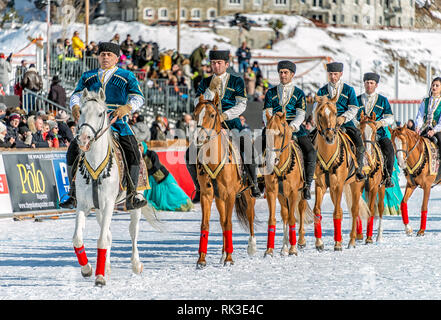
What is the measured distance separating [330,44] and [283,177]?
2771 inches

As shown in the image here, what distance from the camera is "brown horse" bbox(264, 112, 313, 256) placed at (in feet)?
38.1

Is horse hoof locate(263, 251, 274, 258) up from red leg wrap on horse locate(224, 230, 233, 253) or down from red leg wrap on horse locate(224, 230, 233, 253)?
down

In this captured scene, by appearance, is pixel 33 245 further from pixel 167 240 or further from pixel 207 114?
pixel 207 114

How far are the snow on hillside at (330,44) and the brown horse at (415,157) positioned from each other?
4114 cm

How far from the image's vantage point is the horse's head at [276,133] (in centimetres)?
1158

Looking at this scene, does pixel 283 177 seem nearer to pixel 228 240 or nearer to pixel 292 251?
pixel 292 251

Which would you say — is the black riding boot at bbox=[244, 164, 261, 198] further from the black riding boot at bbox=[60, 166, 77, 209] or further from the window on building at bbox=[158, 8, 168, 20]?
the window on building at bbox=[158, 8, 168, 20]

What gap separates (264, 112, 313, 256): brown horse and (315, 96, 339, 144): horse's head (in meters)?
0.50

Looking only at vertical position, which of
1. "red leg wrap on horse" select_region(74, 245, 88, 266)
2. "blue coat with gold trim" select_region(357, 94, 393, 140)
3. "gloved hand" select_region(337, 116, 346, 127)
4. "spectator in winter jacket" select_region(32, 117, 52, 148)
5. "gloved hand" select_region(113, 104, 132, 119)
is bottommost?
"spectator in winter jacket" select_region(32, 117, 52, 148)

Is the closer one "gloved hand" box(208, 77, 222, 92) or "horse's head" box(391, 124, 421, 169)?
"gloved hand" box(208, 77, 222, 92)

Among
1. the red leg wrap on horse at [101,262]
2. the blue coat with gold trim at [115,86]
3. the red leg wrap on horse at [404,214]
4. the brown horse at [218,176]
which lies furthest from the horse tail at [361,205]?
the red leg wrap on horse at [101,262]

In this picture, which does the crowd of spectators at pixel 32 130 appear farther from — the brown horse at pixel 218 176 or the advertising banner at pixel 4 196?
the brown horse at pixel 218 176

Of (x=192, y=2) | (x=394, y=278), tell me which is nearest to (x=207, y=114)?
(x=394, y=278)

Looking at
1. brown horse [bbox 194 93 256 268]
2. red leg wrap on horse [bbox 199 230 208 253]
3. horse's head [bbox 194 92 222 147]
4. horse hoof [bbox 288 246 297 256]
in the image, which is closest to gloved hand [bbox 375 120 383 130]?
horse hoof [bbox 288 246 297 256]
